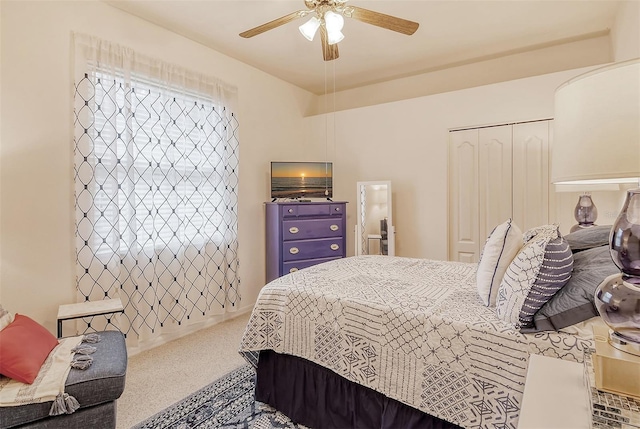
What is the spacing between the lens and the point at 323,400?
5.58 ft

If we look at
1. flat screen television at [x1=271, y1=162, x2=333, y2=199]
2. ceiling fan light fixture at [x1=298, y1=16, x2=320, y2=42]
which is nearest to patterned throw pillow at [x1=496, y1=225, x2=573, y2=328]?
ceiling fan light fixture at [x1=298, y1=16, x2=320, y2=42]

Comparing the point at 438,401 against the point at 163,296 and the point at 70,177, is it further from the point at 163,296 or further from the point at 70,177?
the point at 70,177

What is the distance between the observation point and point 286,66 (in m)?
3.88

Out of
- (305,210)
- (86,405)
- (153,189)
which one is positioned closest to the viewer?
(86,405)

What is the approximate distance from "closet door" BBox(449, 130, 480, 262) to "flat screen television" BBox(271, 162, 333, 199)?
1.45 metres

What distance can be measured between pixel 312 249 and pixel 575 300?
2783mm

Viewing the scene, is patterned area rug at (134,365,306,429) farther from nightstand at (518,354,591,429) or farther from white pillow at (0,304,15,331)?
nightstand at (518,354,591,429)

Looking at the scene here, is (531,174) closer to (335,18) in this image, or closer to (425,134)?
(425,134)

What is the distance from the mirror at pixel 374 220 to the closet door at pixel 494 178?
980 mm

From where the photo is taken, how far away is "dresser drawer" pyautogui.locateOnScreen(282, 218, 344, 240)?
366cm

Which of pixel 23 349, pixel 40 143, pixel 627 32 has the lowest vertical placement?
pixel 23 349

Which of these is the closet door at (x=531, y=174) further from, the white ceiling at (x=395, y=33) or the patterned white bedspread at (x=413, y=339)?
the patterned white bedspread at (x=413, y=339)

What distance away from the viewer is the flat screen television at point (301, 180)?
150 inches

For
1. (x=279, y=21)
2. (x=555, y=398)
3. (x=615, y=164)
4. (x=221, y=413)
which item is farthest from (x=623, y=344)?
(x=279, y=21)
